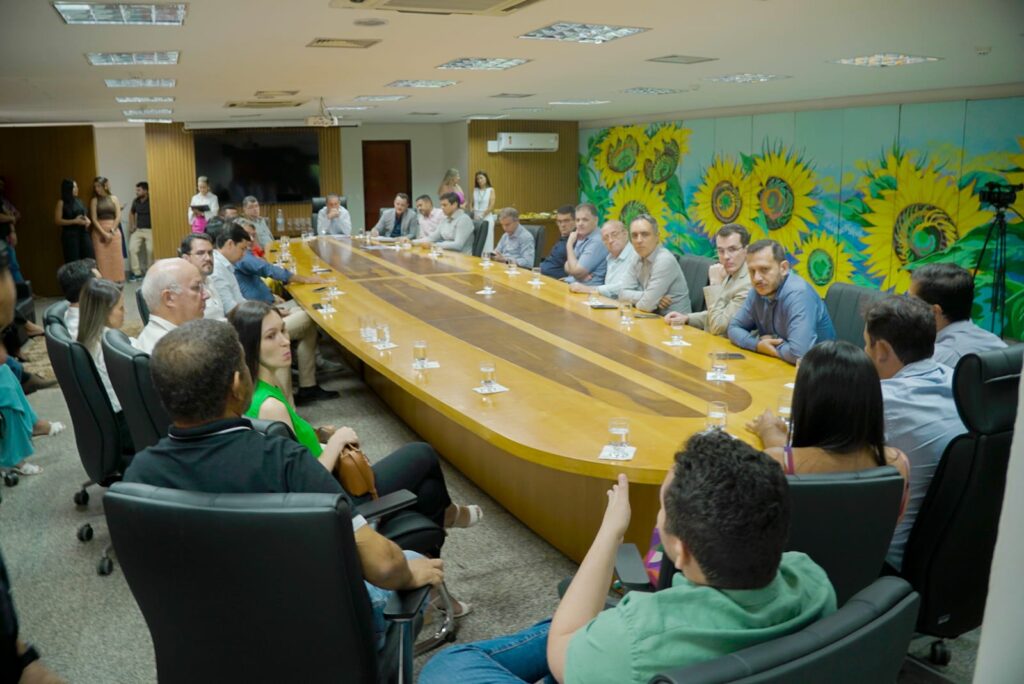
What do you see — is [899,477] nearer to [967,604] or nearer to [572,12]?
[967,604]

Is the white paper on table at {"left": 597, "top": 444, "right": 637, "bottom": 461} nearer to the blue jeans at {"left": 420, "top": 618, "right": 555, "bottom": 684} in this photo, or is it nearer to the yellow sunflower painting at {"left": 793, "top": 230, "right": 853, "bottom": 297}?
the blue jeans at {"left": 420, "top": 618, "right": 555, "bottom": 684}

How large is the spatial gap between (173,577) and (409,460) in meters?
1.32

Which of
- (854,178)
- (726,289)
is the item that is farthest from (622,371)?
(854,178)

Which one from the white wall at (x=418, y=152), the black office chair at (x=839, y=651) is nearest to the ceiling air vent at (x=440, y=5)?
the black office chair at (x=839, y=651)

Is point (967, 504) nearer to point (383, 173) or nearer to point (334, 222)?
point (334, 222)

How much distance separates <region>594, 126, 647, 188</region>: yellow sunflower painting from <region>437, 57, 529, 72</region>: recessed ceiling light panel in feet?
21.0

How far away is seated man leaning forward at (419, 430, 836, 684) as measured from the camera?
1.27m

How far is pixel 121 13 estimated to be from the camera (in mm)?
4082

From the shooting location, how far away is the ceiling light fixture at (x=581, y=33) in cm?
469

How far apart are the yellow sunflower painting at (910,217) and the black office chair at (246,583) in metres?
7.50

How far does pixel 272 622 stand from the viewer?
165 centimetres

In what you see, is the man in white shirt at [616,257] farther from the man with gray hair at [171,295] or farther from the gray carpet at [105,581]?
the man with gray hair at [171,295]

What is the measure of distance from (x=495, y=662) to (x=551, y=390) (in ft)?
5.21

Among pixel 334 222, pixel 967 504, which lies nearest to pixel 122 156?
pixel 334 222
